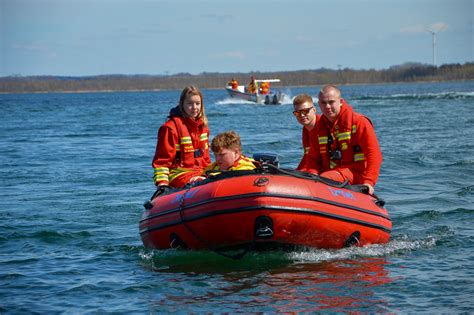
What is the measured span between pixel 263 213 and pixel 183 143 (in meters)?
1.75

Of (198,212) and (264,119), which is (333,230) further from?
(264,119)

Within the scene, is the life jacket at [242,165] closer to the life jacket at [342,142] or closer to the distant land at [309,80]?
the life jacket at [342,142]

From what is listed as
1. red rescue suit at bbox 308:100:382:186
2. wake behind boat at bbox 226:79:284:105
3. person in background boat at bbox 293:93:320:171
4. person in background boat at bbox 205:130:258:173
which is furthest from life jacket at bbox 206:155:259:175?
wake behind boat at bbox 226:79:284:105

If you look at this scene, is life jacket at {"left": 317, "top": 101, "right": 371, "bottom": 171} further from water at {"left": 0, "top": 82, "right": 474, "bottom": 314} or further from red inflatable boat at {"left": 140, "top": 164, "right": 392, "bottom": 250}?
water at {"left": 0, "top": 82, "right": 474, "bottom": 314}

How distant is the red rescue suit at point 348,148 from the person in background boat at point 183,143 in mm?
1189

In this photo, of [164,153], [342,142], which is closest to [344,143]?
[342,142]

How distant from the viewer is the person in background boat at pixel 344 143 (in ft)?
25.8

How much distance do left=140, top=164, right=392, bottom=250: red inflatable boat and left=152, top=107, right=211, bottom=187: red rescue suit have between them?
0.48 meters

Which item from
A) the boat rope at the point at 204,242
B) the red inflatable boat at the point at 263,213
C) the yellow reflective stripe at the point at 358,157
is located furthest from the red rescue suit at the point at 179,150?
Answer: the yellow reflective stripe at the point at 358,157

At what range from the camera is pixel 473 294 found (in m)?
6.34

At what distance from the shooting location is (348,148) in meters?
8.04

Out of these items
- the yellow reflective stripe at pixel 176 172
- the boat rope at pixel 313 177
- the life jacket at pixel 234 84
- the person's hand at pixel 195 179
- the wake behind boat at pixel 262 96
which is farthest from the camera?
the life jacket at pixel 234 84

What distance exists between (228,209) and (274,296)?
32.8 inches

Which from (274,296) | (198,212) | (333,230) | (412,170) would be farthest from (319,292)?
(412,170)
